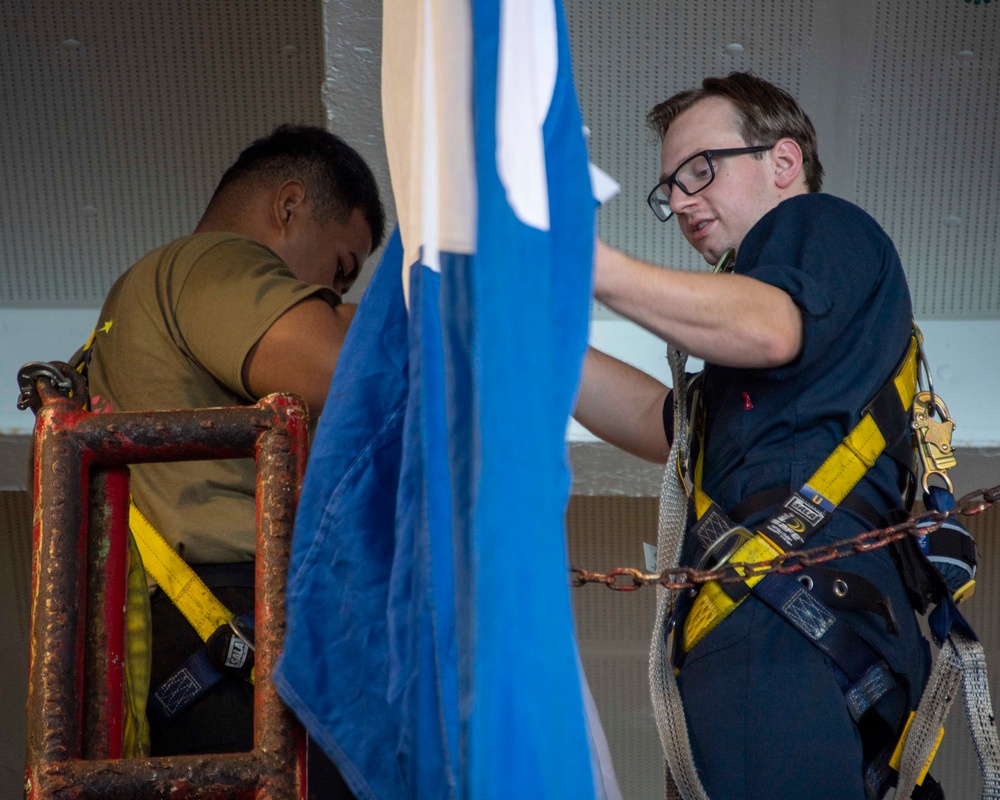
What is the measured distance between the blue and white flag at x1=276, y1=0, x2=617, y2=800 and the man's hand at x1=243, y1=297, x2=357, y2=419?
→ 0.37 meters

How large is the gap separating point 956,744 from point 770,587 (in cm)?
398

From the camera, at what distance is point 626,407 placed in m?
2.15

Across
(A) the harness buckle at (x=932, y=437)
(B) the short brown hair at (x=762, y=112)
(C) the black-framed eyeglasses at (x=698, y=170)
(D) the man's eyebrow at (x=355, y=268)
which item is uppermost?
(B) the short brown hair at (x=762, y=112)

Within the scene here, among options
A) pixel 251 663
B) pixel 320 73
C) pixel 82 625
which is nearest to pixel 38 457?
pixel 82 625

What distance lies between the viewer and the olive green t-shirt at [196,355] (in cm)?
172

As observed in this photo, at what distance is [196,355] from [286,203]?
0.56 meters

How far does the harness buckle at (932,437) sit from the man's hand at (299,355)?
836 mm

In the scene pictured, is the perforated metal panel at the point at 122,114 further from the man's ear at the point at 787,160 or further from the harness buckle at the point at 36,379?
the harness buckle at the point at 36,379

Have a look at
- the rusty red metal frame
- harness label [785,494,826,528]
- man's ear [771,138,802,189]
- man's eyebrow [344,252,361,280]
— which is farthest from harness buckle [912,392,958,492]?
man's eyebrow [344,252,361,280]

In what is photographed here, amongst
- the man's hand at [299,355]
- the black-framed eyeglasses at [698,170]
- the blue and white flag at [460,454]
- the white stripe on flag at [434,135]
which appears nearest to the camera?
the blue and white flag at [460,454]

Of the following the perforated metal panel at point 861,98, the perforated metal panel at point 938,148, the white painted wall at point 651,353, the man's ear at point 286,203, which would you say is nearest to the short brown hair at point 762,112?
the man's ear at point 286,203

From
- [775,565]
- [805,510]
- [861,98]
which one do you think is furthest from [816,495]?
[861,98]

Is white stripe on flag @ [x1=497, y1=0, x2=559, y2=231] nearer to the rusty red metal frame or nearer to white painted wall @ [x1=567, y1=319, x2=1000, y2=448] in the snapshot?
the rusty red metal frame

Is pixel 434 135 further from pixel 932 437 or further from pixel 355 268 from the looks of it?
pixel 355 268
